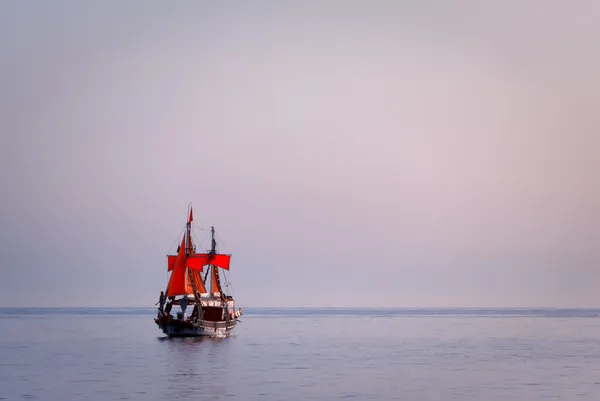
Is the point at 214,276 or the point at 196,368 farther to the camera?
the point at 214,276

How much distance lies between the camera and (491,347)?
125 metres

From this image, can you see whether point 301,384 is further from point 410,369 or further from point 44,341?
point 44,341

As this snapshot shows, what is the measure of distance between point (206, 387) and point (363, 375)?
14931 millimetres

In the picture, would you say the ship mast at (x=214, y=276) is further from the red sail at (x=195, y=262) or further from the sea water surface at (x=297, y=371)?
the sea water surface at (x=297, y=371)

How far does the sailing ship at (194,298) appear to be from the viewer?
14000 cm

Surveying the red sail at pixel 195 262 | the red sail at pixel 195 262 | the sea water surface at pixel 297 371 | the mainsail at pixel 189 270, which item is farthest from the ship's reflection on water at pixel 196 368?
the red sail at pixel 195 262

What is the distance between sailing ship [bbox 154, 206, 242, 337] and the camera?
140m

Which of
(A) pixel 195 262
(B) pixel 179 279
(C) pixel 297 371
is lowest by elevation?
(C) pixel 297 371

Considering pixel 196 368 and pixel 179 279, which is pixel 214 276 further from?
pixel 196 368

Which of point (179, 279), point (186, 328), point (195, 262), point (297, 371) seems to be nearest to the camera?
point (297, 371)

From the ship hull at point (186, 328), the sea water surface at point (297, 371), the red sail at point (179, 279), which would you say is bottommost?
the sea water surface at point (297, 371)

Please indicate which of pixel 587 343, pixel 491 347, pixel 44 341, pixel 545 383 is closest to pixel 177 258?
pixel 44 341

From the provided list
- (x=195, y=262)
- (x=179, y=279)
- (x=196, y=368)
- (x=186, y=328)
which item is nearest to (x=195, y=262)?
(x=195, y=262)

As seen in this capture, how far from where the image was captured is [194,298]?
145375 millimetres
